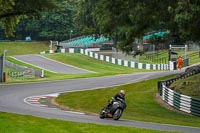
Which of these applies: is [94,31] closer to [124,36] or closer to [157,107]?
[124,36]

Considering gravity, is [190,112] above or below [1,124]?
below

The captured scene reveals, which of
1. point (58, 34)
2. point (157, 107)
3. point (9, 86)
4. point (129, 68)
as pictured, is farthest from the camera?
point (58, 34)

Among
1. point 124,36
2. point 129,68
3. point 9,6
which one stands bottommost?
point 129,68

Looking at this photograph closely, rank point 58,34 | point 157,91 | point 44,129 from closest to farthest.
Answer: point 44,129 < point 157,91 < point 58,34

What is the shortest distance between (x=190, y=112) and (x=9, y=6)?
12.2m

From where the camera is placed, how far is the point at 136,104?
27.2 meters

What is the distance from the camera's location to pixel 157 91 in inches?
1265

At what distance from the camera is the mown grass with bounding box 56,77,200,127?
22.1 meters

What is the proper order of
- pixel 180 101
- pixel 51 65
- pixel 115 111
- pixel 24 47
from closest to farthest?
1. pixel 115 111
2. pixel 180 101
3. pixel 51 65
4. pixel 24 47

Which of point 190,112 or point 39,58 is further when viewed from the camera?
point 39,58

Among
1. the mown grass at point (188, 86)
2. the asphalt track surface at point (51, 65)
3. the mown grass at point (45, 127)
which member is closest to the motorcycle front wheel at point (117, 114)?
the mown grass at point (45, 127)

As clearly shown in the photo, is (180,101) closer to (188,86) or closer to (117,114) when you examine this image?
(188,86)

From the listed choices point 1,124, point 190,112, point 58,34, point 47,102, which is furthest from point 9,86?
point 58,34

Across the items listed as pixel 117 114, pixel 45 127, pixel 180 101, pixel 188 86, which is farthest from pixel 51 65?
pixel 45 127
